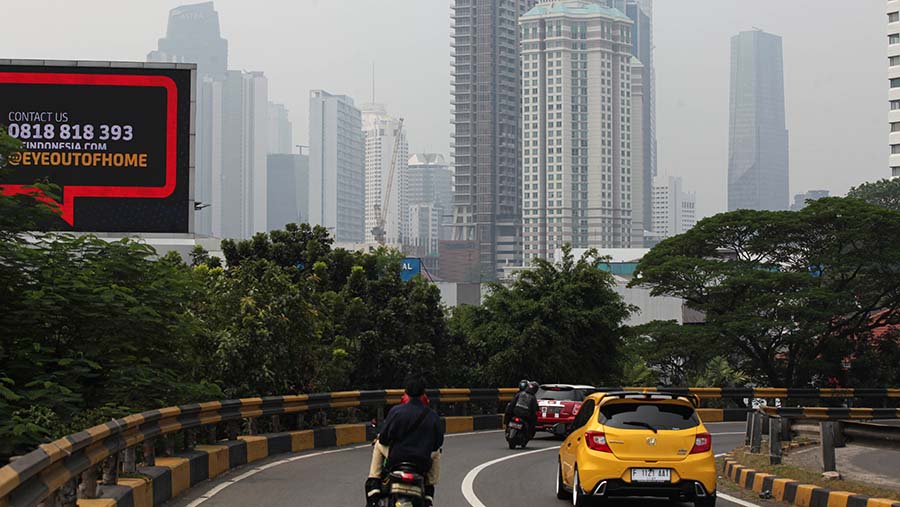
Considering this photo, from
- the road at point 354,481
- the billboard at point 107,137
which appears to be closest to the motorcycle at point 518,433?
the road at point 354,481

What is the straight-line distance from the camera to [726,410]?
3878 cm

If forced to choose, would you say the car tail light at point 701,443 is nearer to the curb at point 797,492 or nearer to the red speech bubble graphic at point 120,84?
the curb at point 797,492

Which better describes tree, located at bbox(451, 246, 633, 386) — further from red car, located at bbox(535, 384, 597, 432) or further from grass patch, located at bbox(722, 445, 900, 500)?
grass patch, located at bbox(722, 445, 900, 500)

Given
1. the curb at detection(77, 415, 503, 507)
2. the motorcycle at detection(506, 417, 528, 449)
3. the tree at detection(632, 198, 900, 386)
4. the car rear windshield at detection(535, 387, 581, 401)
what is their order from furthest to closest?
1. the tree at detection(632, 198, 900, 386)
2. the car rear windshield at detection(535, 387, 581, 401)
3. the motorcycle at detection(506, 417, 528, 449)
4. the curb at detection(77, 415, 503, 507)

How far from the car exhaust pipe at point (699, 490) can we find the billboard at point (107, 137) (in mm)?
18945

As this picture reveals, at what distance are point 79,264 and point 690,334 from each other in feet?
122

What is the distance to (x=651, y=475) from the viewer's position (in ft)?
43.1

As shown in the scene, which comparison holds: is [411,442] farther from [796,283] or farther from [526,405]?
[796,283]

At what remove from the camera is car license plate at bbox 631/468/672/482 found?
13.1 m

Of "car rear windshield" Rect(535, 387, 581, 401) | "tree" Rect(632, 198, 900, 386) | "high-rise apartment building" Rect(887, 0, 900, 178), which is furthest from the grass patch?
"high-rise apartment building" Rect(887, 0, 900, 178)

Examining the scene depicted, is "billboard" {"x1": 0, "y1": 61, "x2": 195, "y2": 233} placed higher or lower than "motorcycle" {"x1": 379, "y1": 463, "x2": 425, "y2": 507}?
higher

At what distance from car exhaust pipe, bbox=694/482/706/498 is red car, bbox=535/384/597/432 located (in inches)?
526

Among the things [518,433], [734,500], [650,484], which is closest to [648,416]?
[650,484]

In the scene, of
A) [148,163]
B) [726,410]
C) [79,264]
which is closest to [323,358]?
[148,163]
